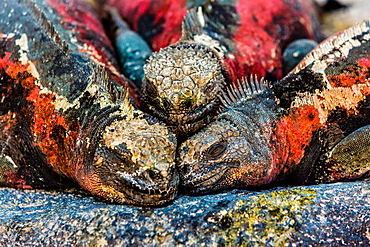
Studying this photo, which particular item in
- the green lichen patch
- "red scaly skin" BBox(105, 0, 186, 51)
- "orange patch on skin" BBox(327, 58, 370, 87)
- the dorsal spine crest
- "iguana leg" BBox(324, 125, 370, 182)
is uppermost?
"red scaly skin" BBox(105, 0, 186, 51)

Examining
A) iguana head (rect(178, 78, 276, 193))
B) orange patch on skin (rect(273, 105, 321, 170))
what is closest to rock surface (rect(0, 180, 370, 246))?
iguana head (rect(178, 78, 276, 193))

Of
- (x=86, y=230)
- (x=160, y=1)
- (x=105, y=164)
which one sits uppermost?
(x=160, y=1)

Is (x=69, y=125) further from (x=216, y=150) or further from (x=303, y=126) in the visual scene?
(x=303, y=126)

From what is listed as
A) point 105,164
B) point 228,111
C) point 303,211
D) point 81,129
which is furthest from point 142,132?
point 303,211

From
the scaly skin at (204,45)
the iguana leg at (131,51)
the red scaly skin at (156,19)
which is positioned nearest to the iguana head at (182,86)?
the scaly skin at (204,45)

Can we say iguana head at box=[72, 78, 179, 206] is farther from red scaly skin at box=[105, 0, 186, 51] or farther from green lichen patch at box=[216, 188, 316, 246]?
red scaly skin at box=[105, 0, 186, 51]

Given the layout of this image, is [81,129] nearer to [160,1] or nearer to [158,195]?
[158,195]

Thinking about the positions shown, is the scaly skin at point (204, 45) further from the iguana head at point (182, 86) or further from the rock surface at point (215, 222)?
the rock surface at point (215, 222)
